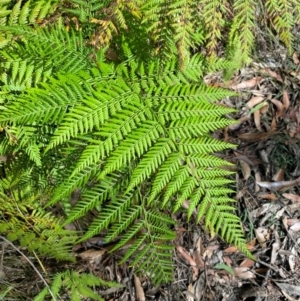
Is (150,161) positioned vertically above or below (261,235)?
above

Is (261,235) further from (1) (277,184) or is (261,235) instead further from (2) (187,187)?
(2) (187,187)

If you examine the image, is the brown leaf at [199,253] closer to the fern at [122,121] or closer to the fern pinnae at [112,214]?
the fern pinnae at [112,214]

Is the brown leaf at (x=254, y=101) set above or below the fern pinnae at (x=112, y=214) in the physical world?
below

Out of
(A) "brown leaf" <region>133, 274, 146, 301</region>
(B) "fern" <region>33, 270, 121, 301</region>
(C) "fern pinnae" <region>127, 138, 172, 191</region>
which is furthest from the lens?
(A) "brown leaf" <region>133, 274, 146, 301</region>

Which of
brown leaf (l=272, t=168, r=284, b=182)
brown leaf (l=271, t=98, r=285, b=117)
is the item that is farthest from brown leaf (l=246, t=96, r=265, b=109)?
brown leaf (l=272, t=168, r=284, b=182)

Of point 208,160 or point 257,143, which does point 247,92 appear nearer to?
point 257,143

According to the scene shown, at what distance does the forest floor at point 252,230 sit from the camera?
10.6ft

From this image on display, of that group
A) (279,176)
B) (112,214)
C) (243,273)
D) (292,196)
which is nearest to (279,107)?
(279,176)

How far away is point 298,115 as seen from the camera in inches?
152

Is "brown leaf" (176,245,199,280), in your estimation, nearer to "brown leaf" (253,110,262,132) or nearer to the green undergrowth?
the green undergrowth

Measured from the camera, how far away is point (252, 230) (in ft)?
11.5

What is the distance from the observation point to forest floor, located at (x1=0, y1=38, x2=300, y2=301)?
3.25 metres

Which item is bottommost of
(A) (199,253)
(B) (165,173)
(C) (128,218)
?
(A) (199,253)

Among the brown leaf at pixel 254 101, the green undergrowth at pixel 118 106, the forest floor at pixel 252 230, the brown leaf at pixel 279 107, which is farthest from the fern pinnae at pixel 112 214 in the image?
the brown leaf at pixel 279 107
